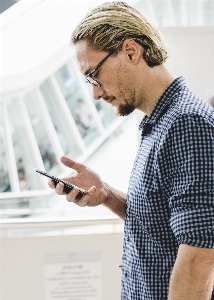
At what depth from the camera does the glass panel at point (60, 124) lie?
3.82 m

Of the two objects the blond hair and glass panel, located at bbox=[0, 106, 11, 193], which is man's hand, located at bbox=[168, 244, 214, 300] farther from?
glass panel, located at bbox=[0, 106, 11, 193]

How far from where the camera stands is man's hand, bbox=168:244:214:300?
2.83 ft

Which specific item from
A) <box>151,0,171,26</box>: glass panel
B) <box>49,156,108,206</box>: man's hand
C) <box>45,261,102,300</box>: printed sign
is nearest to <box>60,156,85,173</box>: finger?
<box>49,156,108,206</box>: man's hand

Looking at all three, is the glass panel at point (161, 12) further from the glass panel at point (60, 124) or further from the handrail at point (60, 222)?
the glass panel at point (60, 124)

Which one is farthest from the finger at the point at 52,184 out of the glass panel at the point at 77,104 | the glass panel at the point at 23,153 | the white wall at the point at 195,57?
the glass panel at the point at 77,104

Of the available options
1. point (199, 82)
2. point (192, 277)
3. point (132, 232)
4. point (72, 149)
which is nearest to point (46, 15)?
point (72, 149)

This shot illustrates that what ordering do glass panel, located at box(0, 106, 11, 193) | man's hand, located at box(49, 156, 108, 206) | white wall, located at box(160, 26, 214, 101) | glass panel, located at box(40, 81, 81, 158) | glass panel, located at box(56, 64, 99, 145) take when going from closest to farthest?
1. man's hand, located at box(49, 156, 108, 206)
2. white wall, located at box(160, 26, 214, 101)
3. glass panel, located at box(0, 106, 11, 193)
4. glass panel, located at box(40, 81, 81, 158)
5. glass panel, located at box(56, 64, 99, 145)

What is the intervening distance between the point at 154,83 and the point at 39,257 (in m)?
1.74

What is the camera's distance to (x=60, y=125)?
3854 millimetres

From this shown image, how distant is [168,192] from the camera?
95cm

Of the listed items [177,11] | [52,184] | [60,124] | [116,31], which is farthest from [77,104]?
[116,31]

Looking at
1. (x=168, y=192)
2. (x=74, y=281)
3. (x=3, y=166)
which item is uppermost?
(x=3, y=166)

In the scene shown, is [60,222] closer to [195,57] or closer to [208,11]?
[195,57]

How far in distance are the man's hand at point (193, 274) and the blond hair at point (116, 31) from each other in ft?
1.77
